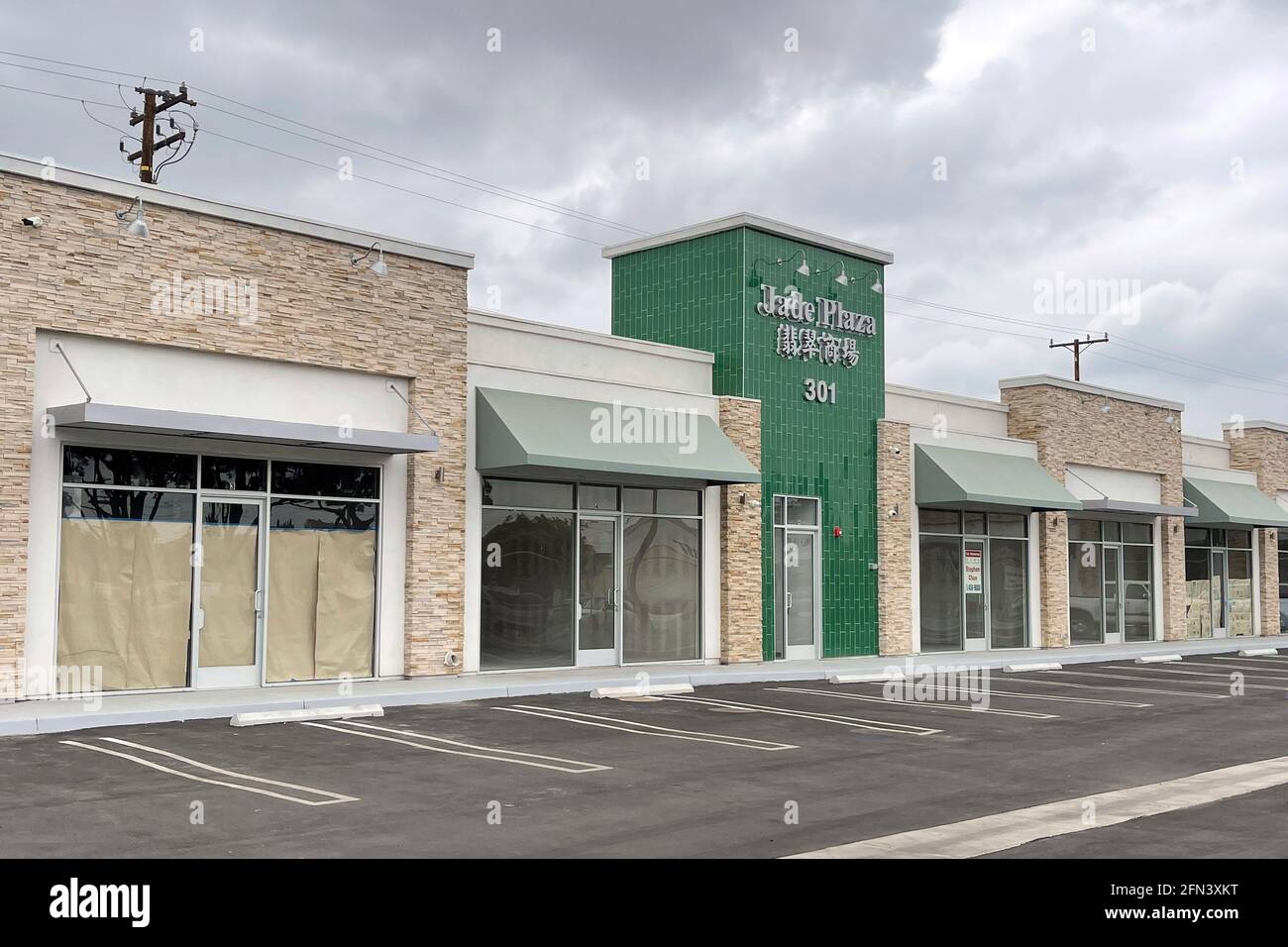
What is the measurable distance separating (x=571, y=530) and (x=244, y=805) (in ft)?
35.7

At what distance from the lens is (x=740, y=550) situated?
21.8 m

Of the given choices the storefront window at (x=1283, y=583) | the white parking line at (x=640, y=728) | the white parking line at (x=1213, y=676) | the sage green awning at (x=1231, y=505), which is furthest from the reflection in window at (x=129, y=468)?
the storefront window at (x=1283, y=583)

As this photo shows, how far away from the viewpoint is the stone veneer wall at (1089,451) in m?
28.4

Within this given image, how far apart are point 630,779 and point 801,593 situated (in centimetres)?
1317

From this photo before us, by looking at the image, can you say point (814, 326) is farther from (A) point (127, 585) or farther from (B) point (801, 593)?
(A) point (127, 585)

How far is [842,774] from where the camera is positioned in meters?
10.9

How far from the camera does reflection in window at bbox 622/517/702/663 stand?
2050cm

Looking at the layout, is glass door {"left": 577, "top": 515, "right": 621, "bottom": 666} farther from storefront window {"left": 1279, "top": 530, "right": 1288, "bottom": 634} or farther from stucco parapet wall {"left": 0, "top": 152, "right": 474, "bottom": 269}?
storefront window {"left": 1279, "top": 530, "right": 1288, "bottom": 634}

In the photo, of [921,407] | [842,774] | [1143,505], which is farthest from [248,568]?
[1143,505]

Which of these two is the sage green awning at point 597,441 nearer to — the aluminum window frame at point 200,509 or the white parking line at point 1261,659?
the aluminum window frame at point 200,509

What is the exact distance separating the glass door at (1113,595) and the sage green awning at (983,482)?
3.98 m

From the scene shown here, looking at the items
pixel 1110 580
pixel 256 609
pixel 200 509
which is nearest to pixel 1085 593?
pixel 1110 580

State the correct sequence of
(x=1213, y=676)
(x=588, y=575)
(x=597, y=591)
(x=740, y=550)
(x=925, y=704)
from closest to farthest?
(x=925, y=704)
(x=588, y=575)
(x=597, y=591)
(x=740, y=550)
(x=1213, y=676)
